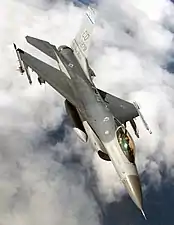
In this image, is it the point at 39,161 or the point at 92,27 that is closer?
Answer: the point at 92,27

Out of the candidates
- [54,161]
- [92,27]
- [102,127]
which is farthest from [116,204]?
[102,127]

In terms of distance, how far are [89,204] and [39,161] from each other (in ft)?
62.6

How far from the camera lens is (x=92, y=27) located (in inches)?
1442

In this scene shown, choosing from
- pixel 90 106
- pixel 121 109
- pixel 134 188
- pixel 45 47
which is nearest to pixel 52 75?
pixel 45 47

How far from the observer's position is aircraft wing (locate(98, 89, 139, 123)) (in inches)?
1187

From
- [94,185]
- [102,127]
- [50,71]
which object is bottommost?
[102,127]

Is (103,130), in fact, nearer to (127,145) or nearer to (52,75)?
(127,145)

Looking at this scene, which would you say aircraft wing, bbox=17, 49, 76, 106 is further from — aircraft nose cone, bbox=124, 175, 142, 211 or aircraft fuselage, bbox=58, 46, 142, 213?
aircraft nose cone, bbox=124, 175, 142, 211

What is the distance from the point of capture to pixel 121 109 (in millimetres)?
31078

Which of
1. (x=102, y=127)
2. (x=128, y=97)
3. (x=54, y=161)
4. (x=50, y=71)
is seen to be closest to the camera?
(x=102, y=127)

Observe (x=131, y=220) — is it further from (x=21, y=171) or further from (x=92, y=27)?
(x=92, y=27)

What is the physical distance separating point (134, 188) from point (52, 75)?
13.9 meters

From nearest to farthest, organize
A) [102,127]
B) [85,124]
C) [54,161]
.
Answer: [102,127]
[85,124]
[54,161]

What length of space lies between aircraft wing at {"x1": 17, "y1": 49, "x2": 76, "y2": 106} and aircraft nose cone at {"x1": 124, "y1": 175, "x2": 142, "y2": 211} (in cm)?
911
